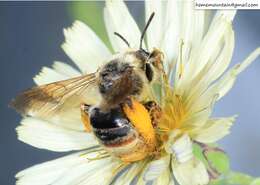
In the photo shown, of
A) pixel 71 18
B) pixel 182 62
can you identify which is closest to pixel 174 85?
pixel 182 62

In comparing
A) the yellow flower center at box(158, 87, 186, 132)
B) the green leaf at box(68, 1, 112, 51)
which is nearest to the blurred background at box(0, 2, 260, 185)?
the green leaf at box(68, 1, 112, 51)

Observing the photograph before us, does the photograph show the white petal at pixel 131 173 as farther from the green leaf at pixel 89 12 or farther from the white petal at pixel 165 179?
the green leaf at pixel 89 12

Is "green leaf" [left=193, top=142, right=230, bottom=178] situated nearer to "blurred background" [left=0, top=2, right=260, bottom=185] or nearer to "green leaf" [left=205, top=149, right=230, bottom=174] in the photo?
"green leaf" [left=205, top=149, right=230, bottom=174]

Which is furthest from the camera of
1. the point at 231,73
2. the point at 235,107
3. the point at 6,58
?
the point at 6,58

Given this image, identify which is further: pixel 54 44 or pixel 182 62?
pixel 54 44

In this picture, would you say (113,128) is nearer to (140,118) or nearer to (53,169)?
(140,118)

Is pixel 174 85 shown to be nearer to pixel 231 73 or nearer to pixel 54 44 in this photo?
pixel 231 73
